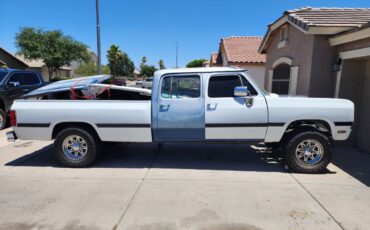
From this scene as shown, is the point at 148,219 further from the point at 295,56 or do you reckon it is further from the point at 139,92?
the point at 295,56

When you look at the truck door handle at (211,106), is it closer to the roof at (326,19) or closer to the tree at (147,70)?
the roof at (326,19)

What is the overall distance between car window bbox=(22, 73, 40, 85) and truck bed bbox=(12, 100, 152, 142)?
5973 mm

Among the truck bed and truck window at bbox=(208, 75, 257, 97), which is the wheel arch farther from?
truck window at bbox=(208, 75, 257, 97)

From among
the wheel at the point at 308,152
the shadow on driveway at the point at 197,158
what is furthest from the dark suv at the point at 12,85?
the wheel at the point at 308,152

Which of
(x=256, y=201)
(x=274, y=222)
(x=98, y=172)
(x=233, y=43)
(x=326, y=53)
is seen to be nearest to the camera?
(x=274, y=222)

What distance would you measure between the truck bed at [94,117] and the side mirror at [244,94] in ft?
5.43

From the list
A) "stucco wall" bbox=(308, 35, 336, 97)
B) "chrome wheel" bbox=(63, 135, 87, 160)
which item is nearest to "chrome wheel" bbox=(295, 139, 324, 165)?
"stucco wall" bbox=(308, 35, 336, 97)

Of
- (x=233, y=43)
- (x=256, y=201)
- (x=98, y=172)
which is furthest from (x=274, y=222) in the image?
(x=233, y=43)

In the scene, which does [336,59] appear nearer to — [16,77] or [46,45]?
[16,77]

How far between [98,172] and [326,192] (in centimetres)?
402

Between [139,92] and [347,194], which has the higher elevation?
[139,92]

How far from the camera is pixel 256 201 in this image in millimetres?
4160

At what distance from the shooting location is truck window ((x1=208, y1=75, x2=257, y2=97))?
5.34 meters

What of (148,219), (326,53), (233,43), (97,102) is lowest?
(148,219)
